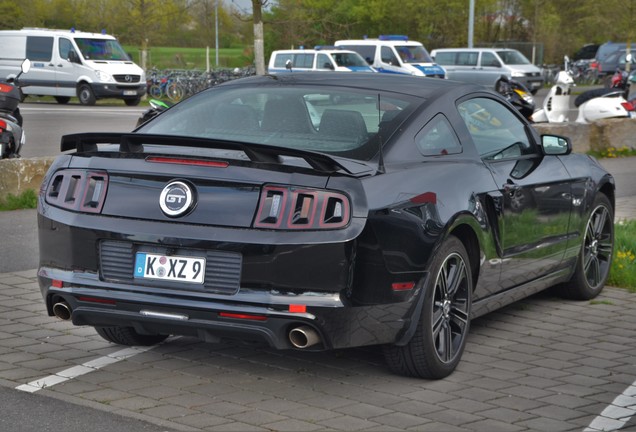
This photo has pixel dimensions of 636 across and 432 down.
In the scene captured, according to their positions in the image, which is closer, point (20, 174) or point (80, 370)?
point (80, 370)

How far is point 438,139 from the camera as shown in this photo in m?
6.12

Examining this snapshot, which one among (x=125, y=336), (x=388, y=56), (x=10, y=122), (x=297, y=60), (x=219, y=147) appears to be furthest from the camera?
(x=388, y=56)

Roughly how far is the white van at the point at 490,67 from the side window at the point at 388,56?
3.36 metres

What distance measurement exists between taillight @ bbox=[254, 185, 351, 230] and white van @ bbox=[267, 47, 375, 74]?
104 ft

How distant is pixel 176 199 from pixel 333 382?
Answer: 3.95 feet

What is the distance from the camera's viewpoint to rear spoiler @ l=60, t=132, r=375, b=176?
5.19 m

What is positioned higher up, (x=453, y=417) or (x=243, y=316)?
(x=243, y=316)

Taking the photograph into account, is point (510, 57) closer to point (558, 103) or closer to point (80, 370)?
point (558, 103)

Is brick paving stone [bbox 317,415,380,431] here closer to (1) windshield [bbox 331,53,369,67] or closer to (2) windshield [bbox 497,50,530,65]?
(1) windshield [bbox 331,53,369,67]

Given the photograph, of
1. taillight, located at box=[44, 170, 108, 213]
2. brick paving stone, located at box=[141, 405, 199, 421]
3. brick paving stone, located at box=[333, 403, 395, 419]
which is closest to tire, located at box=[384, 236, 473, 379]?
brick paving stone, located at box=[333, 403, 395, 419]

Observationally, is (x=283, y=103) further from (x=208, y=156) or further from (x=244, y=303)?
(x=244, y=303)

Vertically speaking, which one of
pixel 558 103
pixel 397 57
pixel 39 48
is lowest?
pixel 558 103

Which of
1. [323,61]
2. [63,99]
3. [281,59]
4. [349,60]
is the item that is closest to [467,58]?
[349,60]

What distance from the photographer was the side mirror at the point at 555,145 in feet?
23.6
